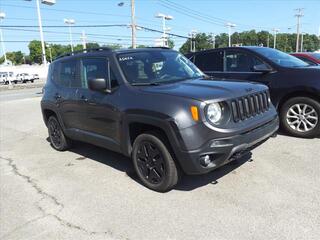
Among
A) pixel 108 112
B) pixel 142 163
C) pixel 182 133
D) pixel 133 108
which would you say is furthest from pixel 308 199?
pixel 108 112

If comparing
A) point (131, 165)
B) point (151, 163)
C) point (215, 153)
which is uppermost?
point (215, 153)

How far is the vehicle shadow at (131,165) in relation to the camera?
460cm

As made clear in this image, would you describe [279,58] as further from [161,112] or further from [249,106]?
[161,112]

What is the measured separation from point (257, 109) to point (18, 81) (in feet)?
165

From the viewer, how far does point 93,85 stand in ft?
15.6

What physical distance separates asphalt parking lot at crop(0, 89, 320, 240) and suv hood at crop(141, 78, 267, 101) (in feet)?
3.87

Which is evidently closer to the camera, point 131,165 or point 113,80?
point 113,80

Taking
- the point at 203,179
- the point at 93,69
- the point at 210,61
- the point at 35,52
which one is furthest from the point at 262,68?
the point at 35,52

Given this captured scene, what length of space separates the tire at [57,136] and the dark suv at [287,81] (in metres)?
3.18

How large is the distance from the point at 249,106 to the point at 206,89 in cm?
62

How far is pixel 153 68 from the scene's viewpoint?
5.03 m

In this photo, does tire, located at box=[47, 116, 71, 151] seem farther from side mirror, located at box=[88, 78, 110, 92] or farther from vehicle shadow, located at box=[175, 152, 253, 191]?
vehicle shadow, located at box=[175, 152, 253, 191]

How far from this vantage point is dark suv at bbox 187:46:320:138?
20.1 ft

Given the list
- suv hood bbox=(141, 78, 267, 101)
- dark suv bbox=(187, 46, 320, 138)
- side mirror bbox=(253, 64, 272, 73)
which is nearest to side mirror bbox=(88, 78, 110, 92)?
suv hood bbox=(141, 78, 267, 101)
